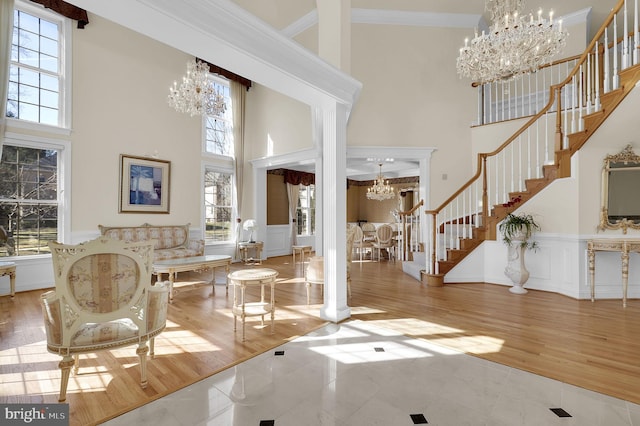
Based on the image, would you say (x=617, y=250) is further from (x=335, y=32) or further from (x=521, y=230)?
(x=335, y=32)

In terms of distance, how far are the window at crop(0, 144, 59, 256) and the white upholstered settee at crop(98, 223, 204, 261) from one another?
88 cm

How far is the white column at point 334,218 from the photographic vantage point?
3.78 m

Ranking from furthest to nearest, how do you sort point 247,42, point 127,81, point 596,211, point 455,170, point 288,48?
point 455,170, point 127,81, point 596,211, point 288,48, point 247,42

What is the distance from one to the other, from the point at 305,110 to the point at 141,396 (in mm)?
6787

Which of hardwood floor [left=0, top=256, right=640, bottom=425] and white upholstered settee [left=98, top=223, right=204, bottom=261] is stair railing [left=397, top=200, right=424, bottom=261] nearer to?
hardwood floor [left=0, top=256, right=640, bottom=425]

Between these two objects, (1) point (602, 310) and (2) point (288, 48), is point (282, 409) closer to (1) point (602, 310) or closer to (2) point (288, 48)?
(2) point (288, 48)

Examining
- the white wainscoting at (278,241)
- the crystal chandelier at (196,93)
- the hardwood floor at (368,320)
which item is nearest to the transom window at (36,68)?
the crystal chandelier at (196,93)

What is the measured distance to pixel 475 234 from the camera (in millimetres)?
5781

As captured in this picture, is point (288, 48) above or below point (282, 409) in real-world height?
above

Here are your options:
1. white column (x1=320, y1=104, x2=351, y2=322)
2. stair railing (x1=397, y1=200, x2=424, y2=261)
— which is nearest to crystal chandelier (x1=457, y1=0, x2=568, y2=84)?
white column (x1=320, y1=104, x2=351, y2=322)

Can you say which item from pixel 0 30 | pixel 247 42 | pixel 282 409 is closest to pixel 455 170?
pixel 247 42

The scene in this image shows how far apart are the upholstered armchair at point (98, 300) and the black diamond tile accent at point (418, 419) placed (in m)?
1.99

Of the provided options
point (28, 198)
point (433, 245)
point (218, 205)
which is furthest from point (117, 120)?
point (433, 245)

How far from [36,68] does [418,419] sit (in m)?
7.84
